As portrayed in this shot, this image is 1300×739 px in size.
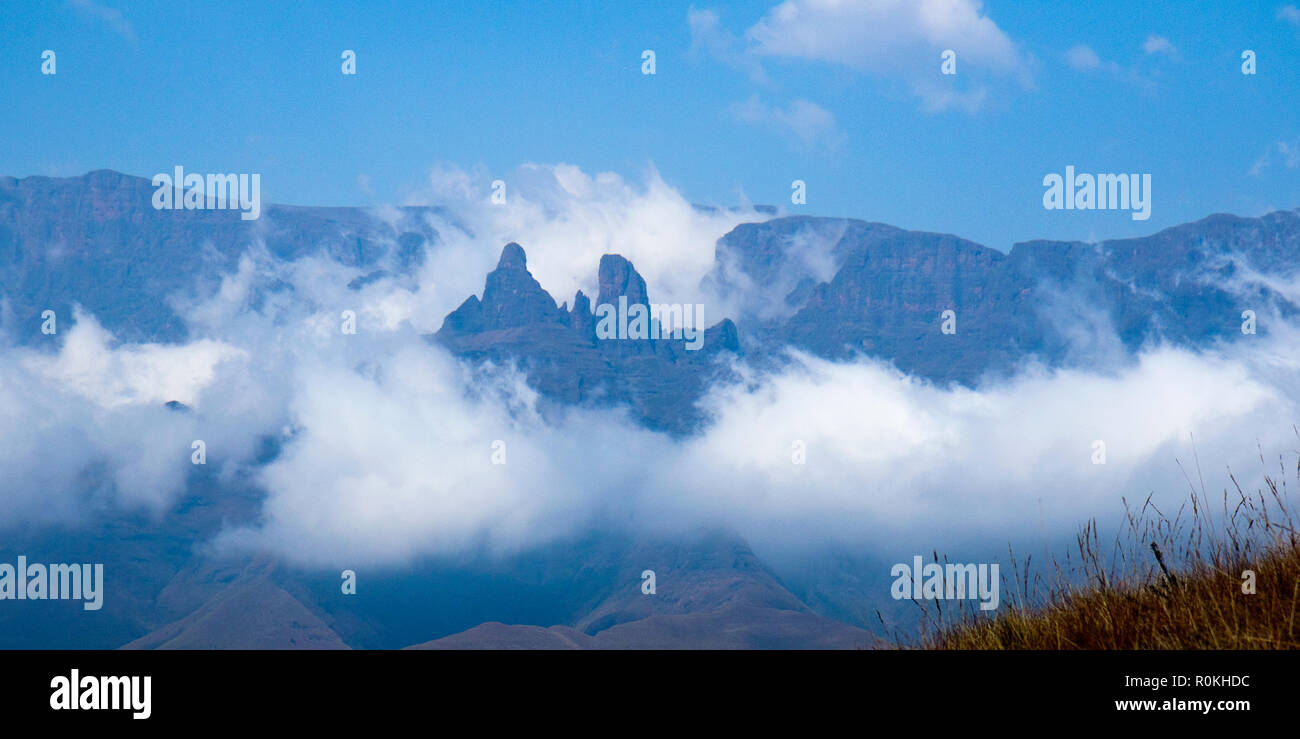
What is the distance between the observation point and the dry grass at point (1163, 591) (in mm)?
8188

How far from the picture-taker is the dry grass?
8.19 meters

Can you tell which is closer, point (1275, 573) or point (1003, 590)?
point (1275, 573)

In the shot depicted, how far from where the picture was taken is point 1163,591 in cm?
933
